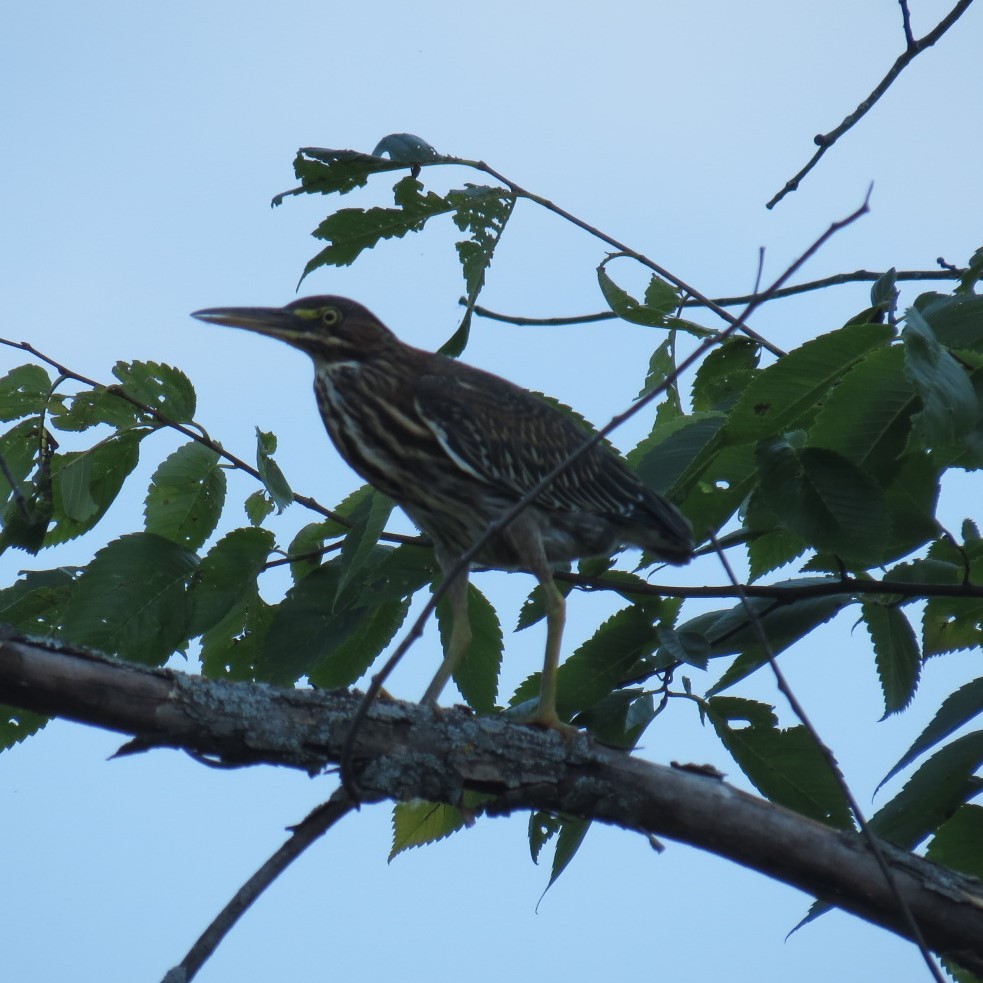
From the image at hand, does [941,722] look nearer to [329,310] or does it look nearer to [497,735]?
[497,735]

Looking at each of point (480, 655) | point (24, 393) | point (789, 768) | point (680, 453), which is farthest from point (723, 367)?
point (24, 393)

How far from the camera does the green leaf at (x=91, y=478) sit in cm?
360

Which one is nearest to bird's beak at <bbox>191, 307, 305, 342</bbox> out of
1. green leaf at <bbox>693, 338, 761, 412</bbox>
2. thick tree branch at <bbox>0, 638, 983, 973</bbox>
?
green leaf at <bbox>693, 338, 761, 412</bbox>

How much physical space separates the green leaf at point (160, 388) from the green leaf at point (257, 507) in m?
0.42

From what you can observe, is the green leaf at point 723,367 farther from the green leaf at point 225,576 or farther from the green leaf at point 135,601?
the green leaf at point 135,601

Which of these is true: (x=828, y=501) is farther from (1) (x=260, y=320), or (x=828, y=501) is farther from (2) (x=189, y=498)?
(1) (x=260, y=320)

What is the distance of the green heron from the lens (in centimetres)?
436

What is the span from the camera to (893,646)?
12.1 feet

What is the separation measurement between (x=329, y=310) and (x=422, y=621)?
280cm

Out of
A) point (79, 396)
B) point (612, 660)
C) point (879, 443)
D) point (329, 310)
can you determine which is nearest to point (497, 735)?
point (612, 660)

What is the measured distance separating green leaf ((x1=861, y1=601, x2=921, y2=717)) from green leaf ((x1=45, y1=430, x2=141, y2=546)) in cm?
228

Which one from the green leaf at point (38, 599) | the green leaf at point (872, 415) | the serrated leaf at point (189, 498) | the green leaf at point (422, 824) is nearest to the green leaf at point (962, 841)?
the green leaf at point (872, 415)

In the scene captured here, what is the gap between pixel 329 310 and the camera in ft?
15.9

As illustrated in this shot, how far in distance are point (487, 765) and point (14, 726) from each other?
1326 mm
